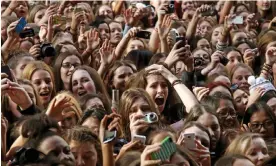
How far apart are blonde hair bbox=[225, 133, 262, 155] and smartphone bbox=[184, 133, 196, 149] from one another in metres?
0.29

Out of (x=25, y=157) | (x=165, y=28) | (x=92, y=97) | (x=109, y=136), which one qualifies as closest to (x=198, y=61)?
(x=165, y=28)

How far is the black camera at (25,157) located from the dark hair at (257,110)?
2.63 meters

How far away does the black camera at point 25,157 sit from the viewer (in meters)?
5.14

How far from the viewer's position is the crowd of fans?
19.3ft

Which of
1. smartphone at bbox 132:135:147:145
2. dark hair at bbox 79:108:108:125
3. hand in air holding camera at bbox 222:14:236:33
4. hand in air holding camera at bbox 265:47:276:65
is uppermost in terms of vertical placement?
dark hair at bbox 79:108:108:125

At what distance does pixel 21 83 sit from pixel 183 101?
1.25 meters

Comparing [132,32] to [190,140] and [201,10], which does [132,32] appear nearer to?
[201,10]

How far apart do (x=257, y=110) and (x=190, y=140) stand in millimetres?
1387

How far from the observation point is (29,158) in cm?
517

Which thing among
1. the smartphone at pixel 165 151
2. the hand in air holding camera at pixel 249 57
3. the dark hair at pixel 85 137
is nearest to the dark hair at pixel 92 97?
the dark hair at pixel 85 137

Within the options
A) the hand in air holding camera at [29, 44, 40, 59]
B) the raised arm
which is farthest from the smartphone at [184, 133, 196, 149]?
the raised arm

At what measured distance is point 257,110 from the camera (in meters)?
7.42

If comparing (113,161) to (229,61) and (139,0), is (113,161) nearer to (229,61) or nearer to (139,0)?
(229,61)

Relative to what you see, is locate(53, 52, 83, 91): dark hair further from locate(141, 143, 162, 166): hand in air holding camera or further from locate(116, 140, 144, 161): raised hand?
locate(141, 143, 162, 166): hand in air holding camera
